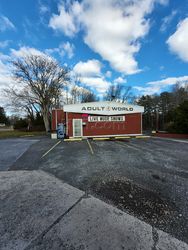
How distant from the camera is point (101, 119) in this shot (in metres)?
17.0

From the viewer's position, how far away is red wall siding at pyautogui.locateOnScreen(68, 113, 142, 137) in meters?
16.3

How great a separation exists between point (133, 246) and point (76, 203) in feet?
4.89

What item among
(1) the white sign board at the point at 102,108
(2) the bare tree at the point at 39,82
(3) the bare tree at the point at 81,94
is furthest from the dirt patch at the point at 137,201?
(3) the bare tree at the point at 81,94

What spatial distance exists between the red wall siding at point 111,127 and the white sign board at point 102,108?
0.57 metres

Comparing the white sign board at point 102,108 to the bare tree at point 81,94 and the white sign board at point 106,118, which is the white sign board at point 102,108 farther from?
the bare tree at point 81,94

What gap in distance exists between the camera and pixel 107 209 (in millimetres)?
3057

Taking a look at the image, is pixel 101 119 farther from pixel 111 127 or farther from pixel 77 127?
pixel 77 127

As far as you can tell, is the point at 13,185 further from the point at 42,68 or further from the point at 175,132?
the point at 42,68

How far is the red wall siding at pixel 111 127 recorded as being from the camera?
1633 cm

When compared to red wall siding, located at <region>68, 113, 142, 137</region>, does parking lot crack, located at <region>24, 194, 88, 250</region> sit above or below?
below

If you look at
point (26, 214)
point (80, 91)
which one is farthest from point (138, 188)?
point (80, 91)

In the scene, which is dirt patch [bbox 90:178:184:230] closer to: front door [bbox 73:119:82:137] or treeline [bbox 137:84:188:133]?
front door [bbox 73:119:82:137]

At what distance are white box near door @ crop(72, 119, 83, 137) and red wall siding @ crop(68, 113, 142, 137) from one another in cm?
34

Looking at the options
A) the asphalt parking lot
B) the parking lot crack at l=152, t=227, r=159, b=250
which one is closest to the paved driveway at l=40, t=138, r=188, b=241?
the asphalt parking lot
